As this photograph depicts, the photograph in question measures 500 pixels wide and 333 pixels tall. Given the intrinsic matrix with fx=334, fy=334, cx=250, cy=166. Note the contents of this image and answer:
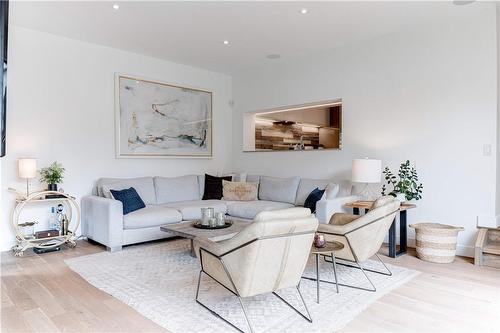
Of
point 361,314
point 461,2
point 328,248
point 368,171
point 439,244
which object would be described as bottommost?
point 361,314

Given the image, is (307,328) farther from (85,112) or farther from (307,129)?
(307,129)

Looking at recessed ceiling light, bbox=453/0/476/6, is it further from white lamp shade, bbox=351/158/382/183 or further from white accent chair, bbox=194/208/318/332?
white accent chair, bbox=194/208/318/332

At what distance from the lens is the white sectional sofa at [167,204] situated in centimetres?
410

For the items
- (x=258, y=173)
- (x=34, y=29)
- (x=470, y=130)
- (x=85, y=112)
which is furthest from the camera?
(x=258, y=173)

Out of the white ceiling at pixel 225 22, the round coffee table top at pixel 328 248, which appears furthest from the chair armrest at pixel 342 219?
the white ceiling at pixel 225 22

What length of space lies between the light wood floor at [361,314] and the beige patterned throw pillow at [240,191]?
2.54 m

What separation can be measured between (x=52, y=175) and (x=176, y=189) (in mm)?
1727

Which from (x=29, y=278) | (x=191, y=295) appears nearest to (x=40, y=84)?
(x=29, y=278)

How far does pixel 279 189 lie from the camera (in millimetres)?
5207

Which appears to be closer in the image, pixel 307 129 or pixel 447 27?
pixel 447 27

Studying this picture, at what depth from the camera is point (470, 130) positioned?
3.88 meters

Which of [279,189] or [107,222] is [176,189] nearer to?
[107,222]

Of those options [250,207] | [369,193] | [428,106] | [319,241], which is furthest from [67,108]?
[428,106]

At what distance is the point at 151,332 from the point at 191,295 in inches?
23.3
